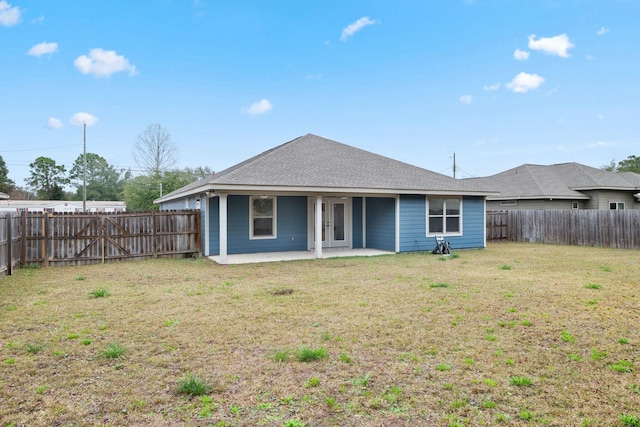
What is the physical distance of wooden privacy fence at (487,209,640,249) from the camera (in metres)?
15.1

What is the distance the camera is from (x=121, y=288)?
744 cm

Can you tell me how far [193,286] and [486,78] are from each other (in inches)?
699

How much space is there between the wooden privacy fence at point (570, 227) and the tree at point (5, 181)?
2058 inches

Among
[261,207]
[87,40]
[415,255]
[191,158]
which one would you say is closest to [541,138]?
[415,255]

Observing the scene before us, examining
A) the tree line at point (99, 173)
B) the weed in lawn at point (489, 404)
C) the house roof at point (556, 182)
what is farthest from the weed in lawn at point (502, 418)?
the tree line at point (99, 173)

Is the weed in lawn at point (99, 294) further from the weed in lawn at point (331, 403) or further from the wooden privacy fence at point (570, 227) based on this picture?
the wooden privacy fence at point (570, 227)

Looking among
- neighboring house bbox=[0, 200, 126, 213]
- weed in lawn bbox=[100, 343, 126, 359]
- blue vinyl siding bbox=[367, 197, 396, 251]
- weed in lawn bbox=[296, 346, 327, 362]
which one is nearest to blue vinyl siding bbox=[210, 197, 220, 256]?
blue vinyl siding bbox=[367, 197, 396, 251]

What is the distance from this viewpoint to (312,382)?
10.8 feet

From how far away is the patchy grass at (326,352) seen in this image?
2820mm

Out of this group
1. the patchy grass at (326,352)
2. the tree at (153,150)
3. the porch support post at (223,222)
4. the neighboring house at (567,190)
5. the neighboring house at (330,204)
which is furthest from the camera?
the tree at (153,150)

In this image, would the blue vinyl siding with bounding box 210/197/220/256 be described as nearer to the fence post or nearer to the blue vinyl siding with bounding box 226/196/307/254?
the blue vinyl siding with bounding box 226/196/307/254

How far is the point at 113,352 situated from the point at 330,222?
10.8 meters

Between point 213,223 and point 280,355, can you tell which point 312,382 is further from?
point 213,223

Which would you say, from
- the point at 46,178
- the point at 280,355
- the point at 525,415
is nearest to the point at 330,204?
the point at 280,355
